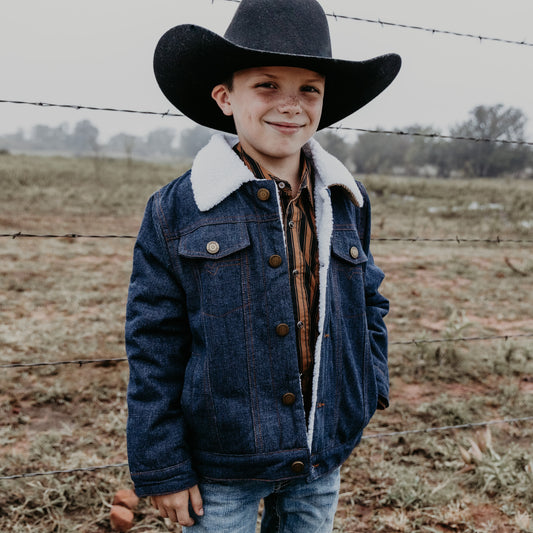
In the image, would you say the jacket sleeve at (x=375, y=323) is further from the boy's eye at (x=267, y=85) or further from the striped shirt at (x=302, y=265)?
the boy's eye at (x=267, y=85)

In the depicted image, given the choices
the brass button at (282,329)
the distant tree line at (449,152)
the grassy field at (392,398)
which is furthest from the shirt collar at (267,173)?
the distant tree line at (449,152)

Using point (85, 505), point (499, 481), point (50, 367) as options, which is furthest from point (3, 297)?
point (499, 481)

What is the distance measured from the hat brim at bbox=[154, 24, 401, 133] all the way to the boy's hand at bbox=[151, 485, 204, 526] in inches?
37.4

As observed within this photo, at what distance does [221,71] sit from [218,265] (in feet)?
1.52

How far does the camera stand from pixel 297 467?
1.19m

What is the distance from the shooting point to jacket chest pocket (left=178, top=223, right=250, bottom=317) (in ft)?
3.76

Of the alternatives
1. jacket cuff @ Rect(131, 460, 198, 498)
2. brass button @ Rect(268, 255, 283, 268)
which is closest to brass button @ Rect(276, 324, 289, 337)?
brass button @ Rect(268, 255, 283, 268)

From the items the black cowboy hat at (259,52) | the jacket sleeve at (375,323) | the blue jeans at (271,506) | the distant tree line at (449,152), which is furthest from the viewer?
the distant tree line at (449,152)

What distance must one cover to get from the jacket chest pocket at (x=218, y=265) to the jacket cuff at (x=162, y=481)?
0.36 m

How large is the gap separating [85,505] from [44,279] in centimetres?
425

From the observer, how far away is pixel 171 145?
249 feet

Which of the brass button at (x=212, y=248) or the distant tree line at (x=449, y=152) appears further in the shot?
the distant tree line at (x=449, y=152)

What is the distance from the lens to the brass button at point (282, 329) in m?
1.16

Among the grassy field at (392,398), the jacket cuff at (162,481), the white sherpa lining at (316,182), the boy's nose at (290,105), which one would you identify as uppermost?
the boy's nose at (290,105)
